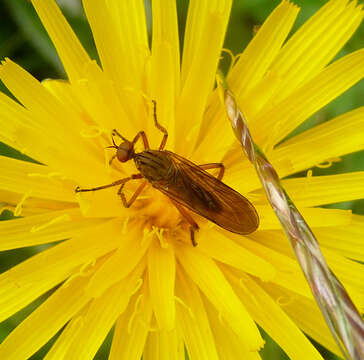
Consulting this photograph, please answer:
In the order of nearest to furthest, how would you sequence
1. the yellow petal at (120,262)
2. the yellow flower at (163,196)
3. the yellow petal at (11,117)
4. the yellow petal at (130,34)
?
the yellow petal at (120,262), the yellow flower at (163,196), the yellow petal at (11,117), the yellow petal at (130,34)

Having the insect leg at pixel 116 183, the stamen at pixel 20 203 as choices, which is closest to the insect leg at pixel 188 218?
the insect leg at pixel 116 183

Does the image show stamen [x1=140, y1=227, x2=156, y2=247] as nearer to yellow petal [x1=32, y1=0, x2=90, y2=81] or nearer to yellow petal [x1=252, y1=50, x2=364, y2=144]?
yellow petal [x1=252, y1=50, x2=364, y2=144]

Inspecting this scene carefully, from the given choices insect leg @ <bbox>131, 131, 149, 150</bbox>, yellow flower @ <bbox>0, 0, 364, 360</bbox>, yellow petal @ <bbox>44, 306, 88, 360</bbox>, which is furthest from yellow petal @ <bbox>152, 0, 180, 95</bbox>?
yellow petal @ <bbox>44, 306, 88, 360</bbox>

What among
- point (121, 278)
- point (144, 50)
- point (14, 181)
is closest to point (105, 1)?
point (144, 50)

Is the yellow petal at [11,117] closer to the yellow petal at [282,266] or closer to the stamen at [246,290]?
the yellow petal at [282,266]

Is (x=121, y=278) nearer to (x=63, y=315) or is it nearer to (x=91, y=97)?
(x=63, y=315)

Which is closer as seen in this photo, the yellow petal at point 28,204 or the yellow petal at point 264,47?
the yellow petal at point 28,204

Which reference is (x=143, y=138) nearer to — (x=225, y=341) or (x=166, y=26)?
(x=166, y=26)
